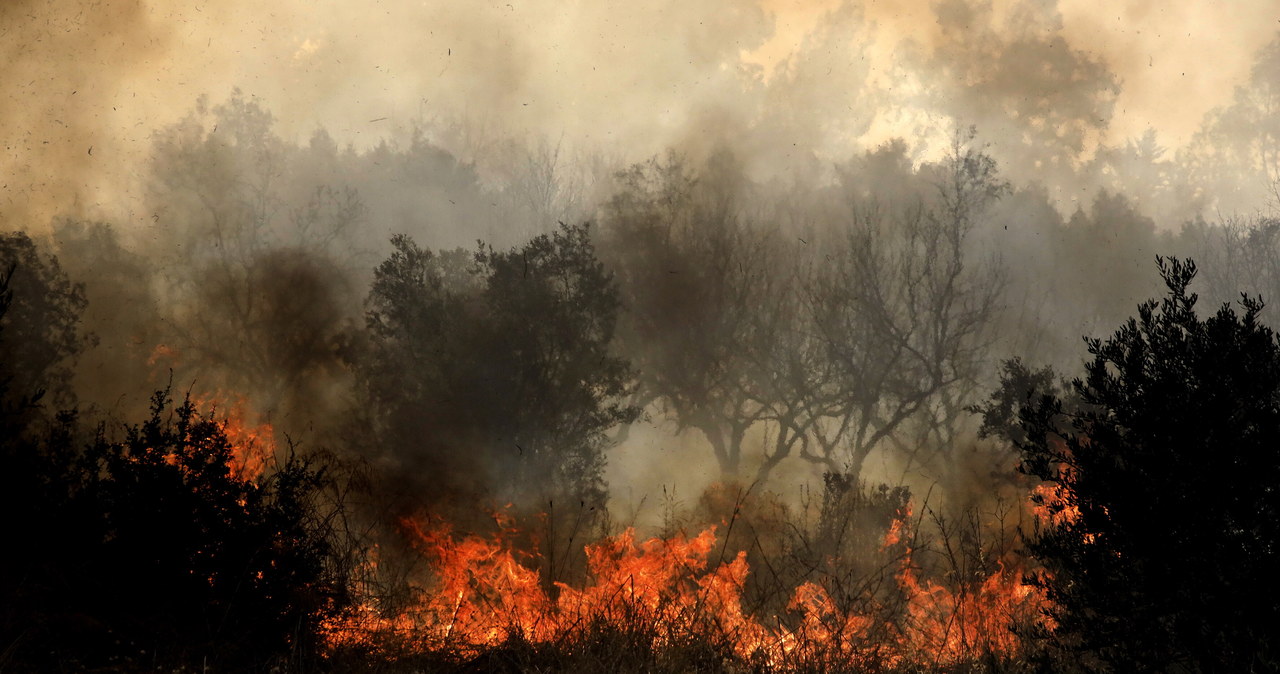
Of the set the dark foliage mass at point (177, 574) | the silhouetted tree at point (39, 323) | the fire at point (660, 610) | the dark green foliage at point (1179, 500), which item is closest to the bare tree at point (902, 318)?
the fire at point (660, 610)

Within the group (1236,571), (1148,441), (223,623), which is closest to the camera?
(1236,571)

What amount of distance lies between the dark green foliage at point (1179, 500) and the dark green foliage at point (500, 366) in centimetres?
1131

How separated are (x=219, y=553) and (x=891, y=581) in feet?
35.2

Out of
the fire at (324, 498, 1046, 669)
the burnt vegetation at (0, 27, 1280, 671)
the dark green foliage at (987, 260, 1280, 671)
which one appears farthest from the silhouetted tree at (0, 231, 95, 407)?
the dark green foliage at (987, 260, 1280, 671)

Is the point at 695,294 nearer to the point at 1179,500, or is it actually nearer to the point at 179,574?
the point at 179,574

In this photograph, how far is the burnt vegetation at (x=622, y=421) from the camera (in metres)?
6.66

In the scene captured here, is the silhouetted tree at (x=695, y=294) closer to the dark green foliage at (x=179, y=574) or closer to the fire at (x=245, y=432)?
the fire at (x=245, y=432)

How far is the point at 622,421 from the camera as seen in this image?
18.6 m

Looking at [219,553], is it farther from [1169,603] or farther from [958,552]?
[958,552]

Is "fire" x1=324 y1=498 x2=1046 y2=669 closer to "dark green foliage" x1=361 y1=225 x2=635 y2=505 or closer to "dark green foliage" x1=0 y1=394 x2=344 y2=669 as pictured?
"dark green foliage" x1=0 y1=394 x2=344 y2=669

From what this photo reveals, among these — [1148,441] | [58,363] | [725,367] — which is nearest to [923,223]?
[725,367]

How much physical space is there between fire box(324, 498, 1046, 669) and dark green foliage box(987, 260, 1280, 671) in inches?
67.7

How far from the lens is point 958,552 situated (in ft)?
52.6

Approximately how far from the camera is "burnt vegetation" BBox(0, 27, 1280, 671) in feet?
21.8
